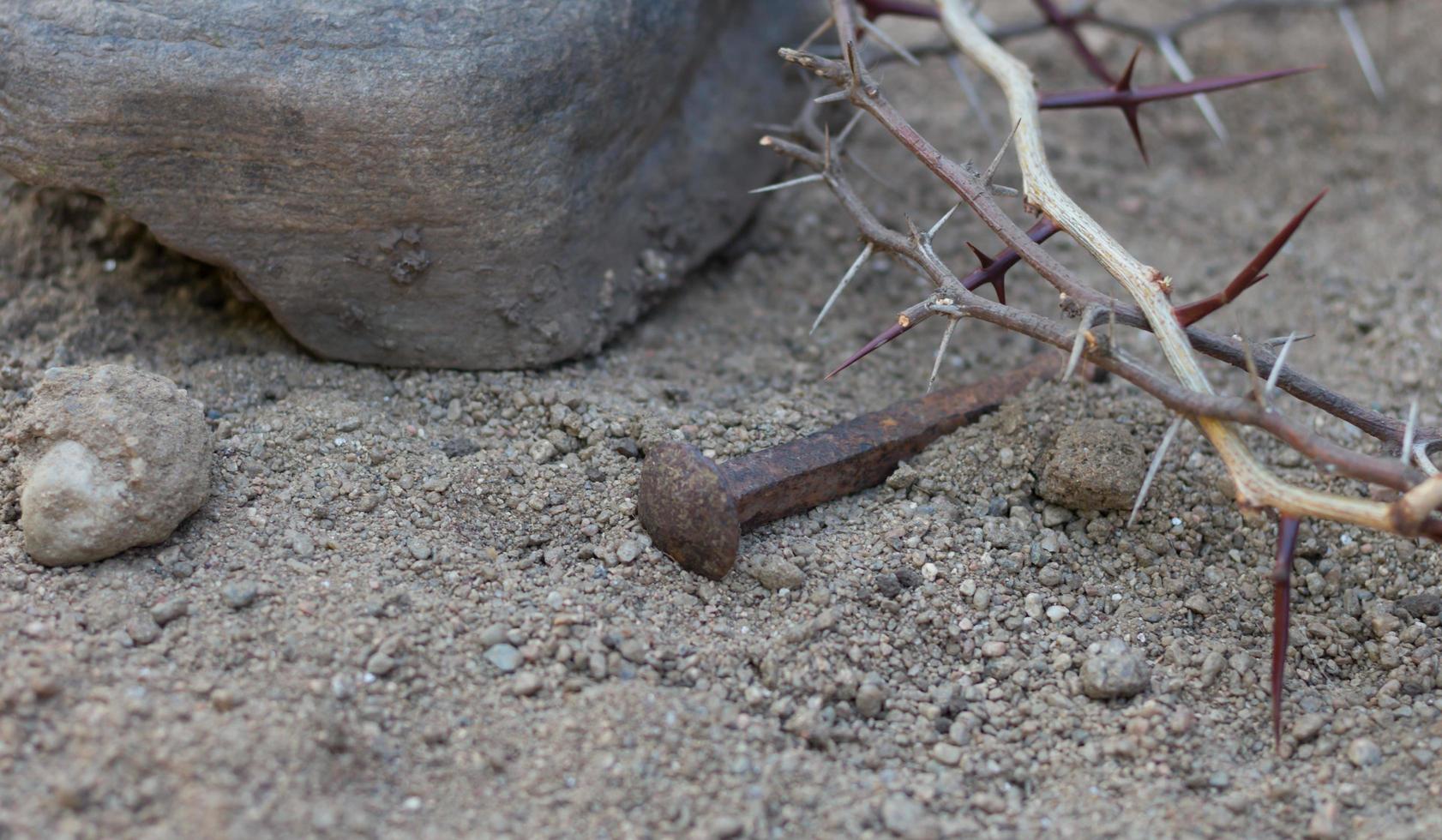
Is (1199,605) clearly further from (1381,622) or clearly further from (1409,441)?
(1409,441)

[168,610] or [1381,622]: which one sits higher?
[1381,622]

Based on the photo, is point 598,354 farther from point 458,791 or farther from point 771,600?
point 458,791

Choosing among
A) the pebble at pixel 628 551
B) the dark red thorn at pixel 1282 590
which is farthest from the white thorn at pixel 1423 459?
the pebble at pixel 628 551

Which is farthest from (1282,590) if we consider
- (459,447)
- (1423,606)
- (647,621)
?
(459,447)

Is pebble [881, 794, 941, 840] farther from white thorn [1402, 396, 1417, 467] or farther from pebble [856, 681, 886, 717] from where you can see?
white thorn [1402, 396, 1417, 467]

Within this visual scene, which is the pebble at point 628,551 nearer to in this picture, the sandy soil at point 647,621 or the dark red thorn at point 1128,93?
the sandy soil at point 647,621

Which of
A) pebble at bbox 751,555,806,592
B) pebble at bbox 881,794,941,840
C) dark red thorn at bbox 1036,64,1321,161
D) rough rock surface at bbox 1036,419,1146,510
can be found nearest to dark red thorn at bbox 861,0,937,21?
→ dark red thorn at bbox 1036,64,1321,161
